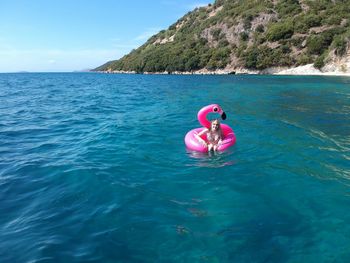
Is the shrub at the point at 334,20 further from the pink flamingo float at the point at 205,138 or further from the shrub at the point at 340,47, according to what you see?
the pink flamingo float at the point at 205,138

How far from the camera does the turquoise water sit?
5.25m

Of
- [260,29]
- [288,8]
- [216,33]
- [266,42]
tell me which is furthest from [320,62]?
[216,33]

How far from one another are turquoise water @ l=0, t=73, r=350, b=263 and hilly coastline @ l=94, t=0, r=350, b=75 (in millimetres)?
51640

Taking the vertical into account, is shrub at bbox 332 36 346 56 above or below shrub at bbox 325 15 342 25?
below

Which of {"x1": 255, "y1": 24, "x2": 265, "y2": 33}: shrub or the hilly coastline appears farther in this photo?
{"x1": 255, "y1": 24, "x2": 265, "y2": 33}: shrub

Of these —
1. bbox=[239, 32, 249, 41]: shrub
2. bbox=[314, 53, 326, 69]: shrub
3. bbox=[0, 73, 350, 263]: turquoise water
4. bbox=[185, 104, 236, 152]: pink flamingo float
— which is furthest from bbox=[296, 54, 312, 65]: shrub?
bbox=[185, 104, 236, 152]: pink flamingo float

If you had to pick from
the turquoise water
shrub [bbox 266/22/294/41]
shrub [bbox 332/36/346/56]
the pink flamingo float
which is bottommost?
the turquoise water

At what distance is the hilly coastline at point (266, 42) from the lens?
65500mm

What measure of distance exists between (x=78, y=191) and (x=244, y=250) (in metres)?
4.14

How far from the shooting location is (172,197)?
23.9ft

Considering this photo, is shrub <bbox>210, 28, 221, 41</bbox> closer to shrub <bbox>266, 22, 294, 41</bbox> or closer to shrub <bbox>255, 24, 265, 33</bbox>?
shrub <bbox>255, 24, 265, 33</bbox>

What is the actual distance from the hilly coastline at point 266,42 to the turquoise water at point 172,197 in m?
51.6

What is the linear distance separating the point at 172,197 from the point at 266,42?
8000 centimetres

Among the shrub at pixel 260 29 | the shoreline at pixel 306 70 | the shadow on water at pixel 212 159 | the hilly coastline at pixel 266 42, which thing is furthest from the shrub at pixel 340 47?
the shadow on water at pixel 212 159
